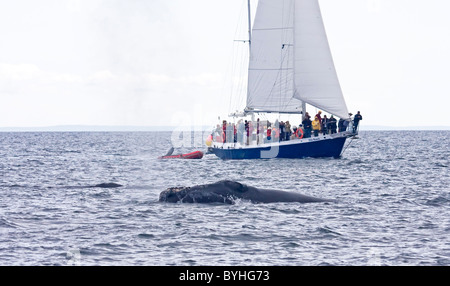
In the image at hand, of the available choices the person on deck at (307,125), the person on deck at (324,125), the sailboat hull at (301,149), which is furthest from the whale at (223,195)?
the person on deck at (324,125)

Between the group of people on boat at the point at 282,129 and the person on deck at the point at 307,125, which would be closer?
the person on deck at the point at 307,125

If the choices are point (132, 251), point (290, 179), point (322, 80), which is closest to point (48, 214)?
point (132, 251)

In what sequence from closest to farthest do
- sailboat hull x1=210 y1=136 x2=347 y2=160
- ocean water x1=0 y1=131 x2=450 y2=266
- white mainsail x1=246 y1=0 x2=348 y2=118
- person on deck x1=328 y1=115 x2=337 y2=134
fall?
ocean water x1=0 y1=131 x2=450 y2=266
sailboat hull x1=210 y1=136 x2=347 y2=160
person on deck x1=328 y1=115 x2=337 y2=134
white mainsail x1=246 y1=0 x2=348 y2=118

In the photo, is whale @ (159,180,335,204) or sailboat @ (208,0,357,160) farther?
sailboat @ (208,0,357,160)

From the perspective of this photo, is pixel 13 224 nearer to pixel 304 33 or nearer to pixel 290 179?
pixel 290 179

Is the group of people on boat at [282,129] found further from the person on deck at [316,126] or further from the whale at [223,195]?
the whale at [223,195]

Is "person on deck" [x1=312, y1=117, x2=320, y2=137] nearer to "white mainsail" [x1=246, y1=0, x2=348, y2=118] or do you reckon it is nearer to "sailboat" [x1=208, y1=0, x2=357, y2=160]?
"sailboat" [x1=208, y1=0, x2=357, y2=160]

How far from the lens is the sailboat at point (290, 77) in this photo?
51156mm

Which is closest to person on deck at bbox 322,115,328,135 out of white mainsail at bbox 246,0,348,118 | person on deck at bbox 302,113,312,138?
person on deck at bbox 302,113,312,138
